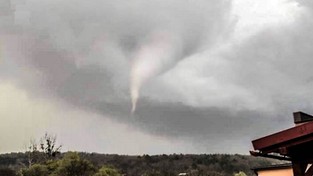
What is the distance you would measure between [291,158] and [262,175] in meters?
9.26

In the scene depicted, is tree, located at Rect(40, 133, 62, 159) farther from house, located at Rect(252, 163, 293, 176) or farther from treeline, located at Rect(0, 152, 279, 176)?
house, located at Rect(252, 163, 293, 176)

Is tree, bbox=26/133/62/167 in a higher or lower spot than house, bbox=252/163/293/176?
higher

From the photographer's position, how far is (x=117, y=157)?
68125 mm

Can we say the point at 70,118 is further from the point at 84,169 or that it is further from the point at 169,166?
the point at 169,166

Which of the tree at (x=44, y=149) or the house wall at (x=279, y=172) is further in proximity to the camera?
the tree at (x=44, y=149)

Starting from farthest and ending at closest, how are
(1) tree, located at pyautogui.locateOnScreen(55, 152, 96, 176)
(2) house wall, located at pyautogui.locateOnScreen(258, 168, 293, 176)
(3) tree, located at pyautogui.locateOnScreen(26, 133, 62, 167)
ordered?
1. (3) tree, located at pyautogui.locateOnScreen(26, 133, 62, 167)
2. (1) tree, located at pyautogui.locateOnScreen(55, 152, 96, 176)
3. (2) house wall, located at pyautogui.locateOnScreen(258, 168, 293, 176)

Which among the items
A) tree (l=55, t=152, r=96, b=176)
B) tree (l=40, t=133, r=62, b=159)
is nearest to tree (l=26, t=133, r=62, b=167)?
tree (l=40, t=133, r=62, b=159)

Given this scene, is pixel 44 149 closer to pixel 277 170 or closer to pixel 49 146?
pixel 49 146

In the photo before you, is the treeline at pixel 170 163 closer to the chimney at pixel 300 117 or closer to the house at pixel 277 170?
the house at pixel 277 170

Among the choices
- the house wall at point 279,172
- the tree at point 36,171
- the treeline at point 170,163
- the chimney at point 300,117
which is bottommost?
the house wall at point 279,172

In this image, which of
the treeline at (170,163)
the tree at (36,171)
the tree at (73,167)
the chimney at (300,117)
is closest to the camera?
the chimney at (300,117)

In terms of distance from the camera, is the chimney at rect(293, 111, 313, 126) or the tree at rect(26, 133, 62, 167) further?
the tree at rect(26, 133, 62, 167)

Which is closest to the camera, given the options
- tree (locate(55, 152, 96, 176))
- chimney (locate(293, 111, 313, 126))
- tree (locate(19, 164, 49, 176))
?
chimney (locate(293, 111, 313, 126))

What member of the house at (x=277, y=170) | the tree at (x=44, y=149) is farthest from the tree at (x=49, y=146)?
the house at (x=277, y=170)
